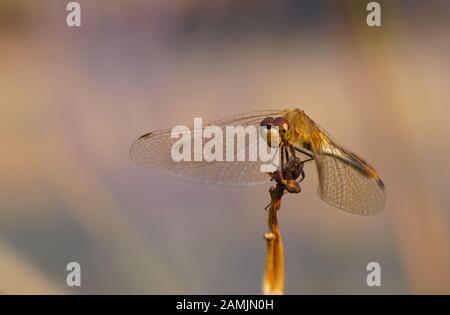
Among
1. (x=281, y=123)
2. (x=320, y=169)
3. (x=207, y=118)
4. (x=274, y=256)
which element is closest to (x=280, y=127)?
(x=281, y=123)

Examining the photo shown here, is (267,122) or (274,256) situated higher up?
(267,122)

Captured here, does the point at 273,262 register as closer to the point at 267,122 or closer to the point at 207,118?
the point at 267,122

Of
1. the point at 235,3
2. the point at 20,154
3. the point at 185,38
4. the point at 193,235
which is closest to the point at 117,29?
the point at 185,38

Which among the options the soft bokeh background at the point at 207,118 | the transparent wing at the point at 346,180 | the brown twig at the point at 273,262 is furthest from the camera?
the soft bokeh background at the point at 207,118

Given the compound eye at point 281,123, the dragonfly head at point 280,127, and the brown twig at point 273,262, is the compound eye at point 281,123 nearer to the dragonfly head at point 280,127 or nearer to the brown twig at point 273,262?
the dragonfly head at point 280,127

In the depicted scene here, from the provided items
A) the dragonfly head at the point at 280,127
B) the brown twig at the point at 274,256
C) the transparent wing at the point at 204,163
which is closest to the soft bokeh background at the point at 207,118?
the transparent wing at the point at 204,163

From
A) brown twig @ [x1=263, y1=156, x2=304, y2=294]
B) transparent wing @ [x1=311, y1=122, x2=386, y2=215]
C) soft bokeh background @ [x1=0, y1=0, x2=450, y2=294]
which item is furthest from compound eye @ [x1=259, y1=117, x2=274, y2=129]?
soft bokeh background @ [x1=0, y1=0, x2=450, y2=294]
